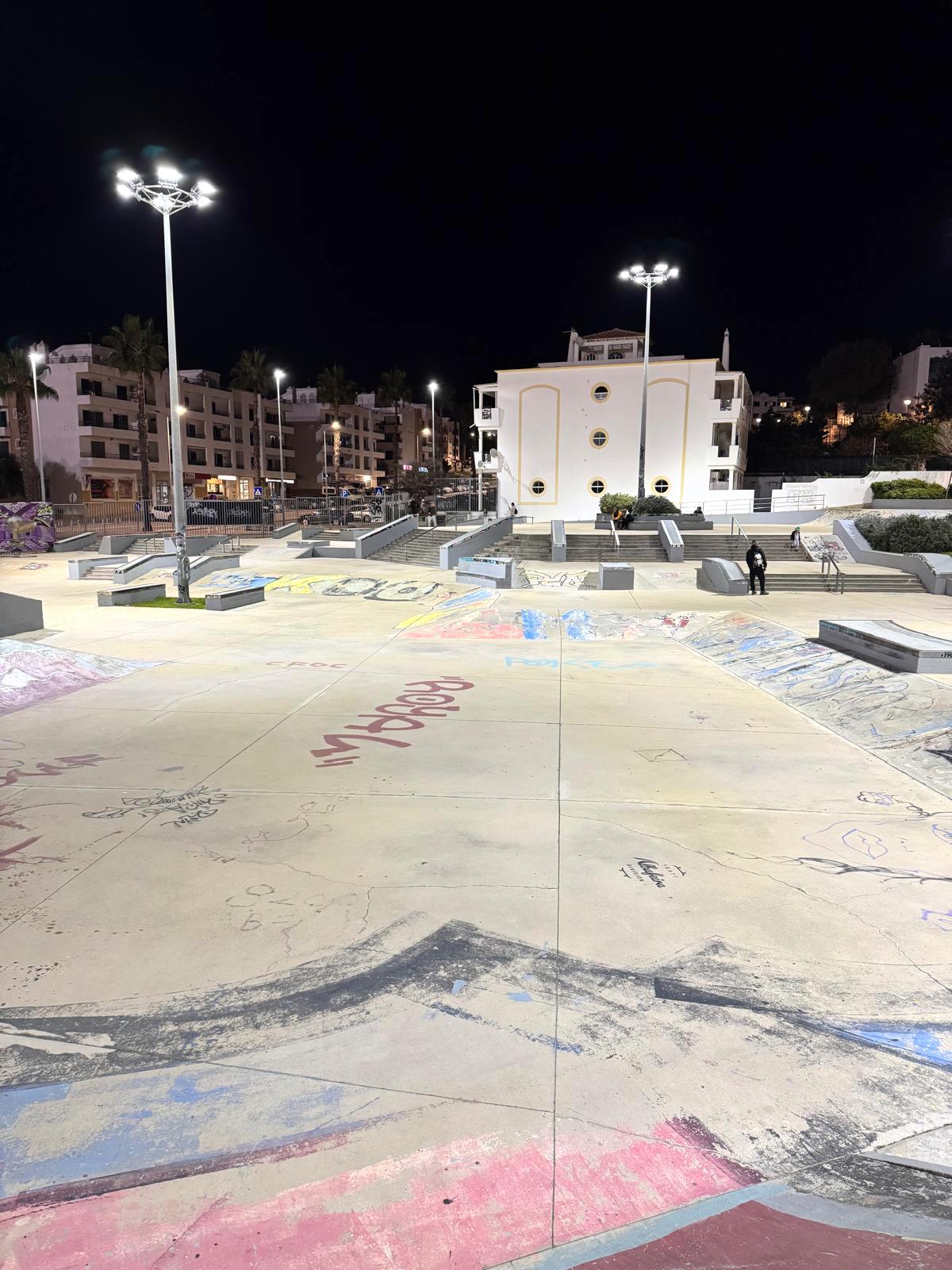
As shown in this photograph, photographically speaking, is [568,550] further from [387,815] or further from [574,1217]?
[574,1217]

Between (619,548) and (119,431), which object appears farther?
(119,431)

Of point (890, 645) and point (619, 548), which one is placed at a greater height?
point (619, 548)

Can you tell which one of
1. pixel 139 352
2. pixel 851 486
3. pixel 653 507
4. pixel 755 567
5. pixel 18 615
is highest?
pixel 139 352

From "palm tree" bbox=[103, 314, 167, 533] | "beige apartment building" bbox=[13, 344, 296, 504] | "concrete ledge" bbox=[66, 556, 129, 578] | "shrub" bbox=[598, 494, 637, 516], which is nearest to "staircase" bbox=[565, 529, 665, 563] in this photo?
"shrub" bbox=[598, 494, 637, 516]

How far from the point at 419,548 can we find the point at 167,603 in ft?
46.1

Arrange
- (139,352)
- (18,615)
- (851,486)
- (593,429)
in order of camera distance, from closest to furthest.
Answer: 1. (18,615)
2. (851,486)
3. (593,429)
4. (139,352)

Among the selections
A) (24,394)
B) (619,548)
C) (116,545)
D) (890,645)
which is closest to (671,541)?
(619,548)

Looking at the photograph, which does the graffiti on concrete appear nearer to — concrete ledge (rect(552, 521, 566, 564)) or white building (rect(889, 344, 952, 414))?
concrete ledge (rect(552, 521, 566, 564))

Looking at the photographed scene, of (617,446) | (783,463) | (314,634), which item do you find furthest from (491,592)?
(783,463)

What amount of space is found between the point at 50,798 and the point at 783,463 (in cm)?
7029

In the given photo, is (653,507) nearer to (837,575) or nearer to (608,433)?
(837,575)

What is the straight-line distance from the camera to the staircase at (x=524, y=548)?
30672 mm

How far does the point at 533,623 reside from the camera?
1695 centimetres

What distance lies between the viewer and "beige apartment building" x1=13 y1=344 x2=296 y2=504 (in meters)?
60.4
